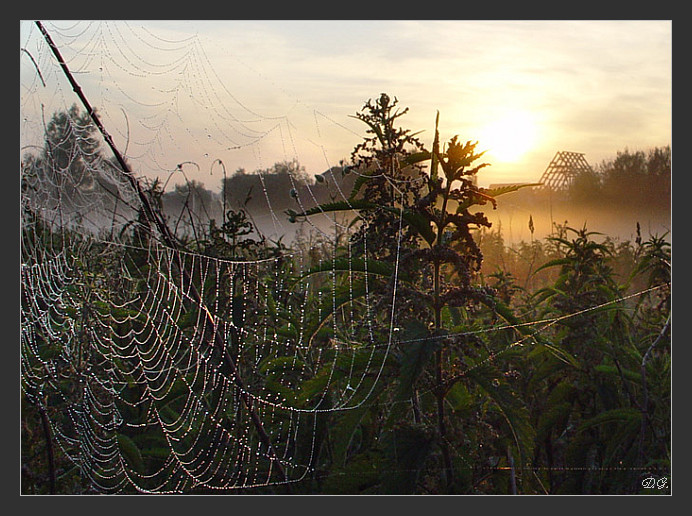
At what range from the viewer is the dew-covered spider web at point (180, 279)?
10.3ft

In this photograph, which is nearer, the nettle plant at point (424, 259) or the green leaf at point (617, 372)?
the nettle plant at point (424, 259)

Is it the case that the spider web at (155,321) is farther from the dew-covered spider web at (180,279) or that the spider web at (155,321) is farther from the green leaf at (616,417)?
the green leaf at (616,417)

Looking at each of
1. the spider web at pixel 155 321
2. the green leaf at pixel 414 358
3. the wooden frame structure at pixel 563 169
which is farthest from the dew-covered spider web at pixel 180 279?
the wooden frame structure at pixel 563 169

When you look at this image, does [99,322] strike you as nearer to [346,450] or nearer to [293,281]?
[293,281]

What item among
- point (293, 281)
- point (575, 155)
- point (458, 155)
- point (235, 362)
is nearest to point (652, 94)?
point (575, 155)

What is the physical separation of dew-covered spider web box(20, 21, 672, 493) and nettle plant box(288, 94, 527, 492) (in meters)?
0.16

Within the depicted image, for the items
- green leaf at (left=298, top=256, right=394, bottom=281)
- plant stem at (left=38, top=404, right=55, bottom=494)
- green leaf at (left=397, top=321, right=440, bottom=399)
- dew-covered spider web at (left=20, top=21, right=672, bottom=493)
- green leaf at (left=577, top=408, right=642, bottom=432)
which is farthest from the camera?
plant stem at (left=38, top=404, right=55, bottom=494)

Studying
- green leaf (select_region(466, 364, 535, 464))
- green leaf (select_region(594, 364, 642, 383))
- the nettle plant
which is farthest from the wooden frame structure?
green leaf (select_region(466, 364, 535, 464))

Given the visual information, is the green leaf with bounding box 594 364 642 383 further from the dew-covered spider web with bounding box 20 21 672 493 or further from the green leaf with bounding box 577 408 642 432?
the dew-covered spider web with bounding box 20 21 672 493

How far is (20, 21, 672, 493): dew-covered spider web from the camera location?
314 centimetres

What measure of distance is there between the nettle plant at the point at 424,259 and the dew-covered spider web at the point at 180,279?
157mm

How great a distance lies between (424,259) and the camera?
2732 mm

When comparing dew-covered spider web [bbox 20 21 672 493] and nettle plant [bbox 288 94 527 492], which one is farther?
dew-covered spider web [bbox 20 21 672 493]

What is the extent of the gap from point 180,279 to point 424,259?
1.08 metres
